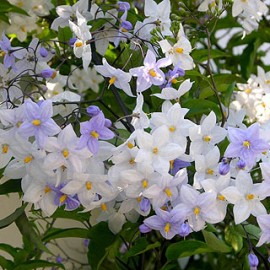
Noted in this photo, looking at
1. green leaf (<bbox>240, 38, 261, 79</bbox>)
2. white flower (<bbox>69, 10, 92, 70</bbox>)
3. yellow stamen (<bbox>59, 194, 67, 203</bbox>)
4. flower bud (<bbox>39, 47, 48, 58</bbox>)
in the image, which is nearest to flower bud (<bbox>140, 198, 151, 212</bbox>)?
yellow stamen (<bbox>59, 194, 67, 203</bbox>)

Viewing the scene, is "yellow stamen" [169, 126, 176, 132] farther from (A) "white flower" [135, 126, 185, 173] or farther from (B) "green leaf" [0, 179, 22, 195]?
(B) "green leaf" [0, 179, 22, 195]

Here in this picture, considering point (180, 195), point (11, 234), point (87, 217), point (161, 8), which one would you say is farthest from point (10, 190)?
point (11, 234)

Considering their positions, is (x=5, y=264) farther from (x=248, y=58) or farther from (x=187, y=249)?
(x=248, y=58)

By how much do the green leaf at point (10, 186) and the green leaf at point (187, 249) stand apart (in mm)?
269

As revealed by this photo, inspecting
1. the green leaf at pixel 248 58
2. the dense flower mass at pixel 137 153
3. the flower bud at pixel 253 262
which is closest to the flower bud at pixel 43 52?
the dense flower mass at pixel 137 153

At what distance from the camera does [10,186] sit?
3.42ft

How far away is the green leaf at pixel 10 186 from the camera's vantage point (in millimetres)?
1036

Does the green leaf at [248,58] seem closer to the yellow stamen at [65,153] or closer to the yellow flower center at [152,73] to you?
the yellow flower center at [152,73]

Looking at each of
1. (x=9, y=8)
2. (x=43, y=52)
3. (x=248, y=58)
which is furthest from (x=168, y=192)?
(x=248, y=58)

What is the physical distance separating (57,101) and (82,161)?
146mm

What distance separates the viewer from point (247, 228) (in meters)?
1.04

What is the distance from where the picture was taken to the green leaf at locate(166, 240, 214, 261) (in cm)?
107

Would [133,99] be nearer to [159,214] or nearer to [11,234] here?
[159,214]

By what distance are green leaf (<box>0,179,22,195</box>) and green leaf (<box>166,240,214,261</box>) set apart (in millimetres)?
269
